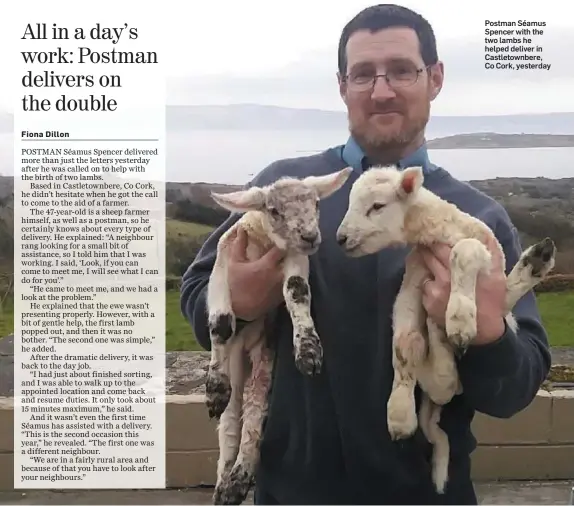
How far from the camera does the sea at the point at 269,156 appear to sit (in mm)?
1513

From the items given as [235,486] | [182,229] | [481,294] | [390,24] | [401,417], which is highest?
[390,24]

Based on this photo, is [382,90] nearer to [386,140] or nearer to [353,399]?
[386,140]

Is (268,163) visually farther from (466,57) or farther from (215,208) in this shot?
(466,57)

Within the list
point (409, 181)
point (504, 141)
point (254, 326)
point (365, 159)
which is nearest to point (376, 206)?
point (409, 181)

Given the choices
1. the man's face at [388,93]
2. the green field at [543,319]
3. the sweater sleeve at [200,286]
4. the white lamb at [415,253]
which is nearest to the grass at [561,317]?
the green field at [543,319]

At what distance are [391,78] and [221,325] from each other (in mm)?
554

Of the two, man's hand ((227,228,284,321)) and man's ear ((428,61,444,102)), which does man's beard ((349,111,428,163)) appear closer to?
man's ear ((428,61,444,102))

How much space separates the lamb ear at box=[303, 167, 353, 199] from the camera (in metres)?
1.26

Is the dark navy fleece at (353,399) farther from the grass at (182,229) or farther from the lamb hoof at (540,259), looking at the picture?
the grass at (182,229)

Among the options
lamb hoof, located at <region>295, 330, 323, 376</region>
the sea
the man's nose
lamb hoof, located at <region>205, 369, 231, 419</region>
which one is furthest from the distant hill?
lamb hoof, located at <region>205, 369, 231, 419</region>

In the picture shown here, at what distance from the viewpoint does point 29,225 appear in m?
1.51

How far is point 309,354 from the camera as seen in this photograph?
1188mm

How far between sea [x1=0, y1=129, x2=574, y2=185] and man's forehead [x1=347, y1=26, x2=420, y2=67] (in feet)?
0.59

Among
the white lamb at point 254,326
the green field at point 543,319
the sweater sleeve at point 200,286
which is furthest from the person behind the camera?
the green field at point 543,319
